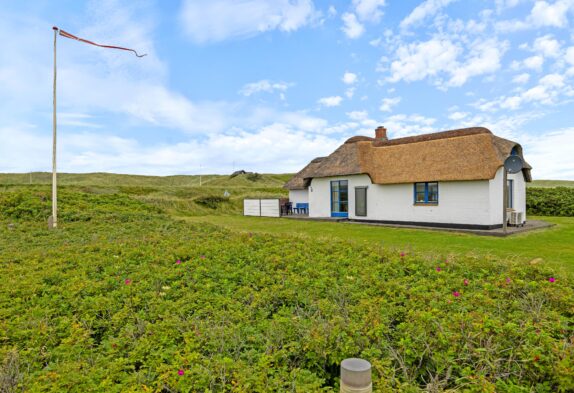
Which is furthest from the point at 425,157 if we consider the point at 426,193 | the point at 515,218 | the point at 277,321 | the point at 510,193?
the point at 277,321

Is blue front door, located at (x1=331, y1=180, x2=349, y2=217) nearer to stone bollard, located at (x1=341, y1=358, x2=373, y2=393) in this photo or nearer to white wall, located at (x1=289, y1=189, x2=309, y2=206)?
white wall, located at (x1=289, y1=189, x2=309, y2=206)

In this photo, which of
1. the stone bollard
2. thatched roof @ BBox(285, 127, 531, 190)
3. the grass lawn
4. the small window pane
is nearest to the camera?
the stone bollard

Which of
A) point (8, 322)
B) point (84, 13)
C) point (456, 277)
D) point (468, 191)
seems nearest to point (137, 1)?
point (84, 13)

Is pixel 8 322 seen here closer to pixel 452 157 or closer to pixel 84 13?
pixel 84 13

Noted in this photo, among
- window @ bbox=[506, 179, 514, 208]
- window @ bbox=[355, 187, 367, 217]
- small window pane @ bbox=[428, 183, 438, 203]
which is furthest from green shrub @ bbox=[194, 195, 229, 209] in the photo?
window @ bbox=[506, 179, 514, 208]

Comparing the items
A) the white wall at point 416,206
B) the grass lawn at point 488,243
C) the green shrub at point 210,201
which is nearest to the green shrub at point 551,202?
the white wall at point 416,206

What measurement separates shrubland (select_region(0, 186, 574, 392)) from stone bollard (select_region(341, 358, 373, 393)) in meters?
0.30

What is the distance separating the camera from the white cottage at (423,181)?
1489cm

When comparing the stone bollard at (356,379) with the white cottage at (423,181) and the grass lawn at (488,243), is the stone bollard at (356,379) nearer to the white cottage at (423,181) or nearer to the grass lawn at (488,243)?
the grass lawn at (488,243)

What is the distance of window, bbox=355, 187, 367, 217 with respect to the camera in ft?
61.9

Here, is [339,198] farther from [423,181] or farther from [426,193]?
[423,181]

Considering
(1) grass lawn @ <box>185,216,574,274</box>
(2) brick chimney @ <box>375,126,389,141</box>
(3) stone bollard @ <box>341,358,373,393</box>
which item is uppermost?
(2) brick chimney @ <box>375,126,389,141</box>

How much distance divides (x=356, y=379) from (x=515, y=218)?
1663 centimetres

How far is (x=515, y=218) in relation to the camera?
15.4 metres
